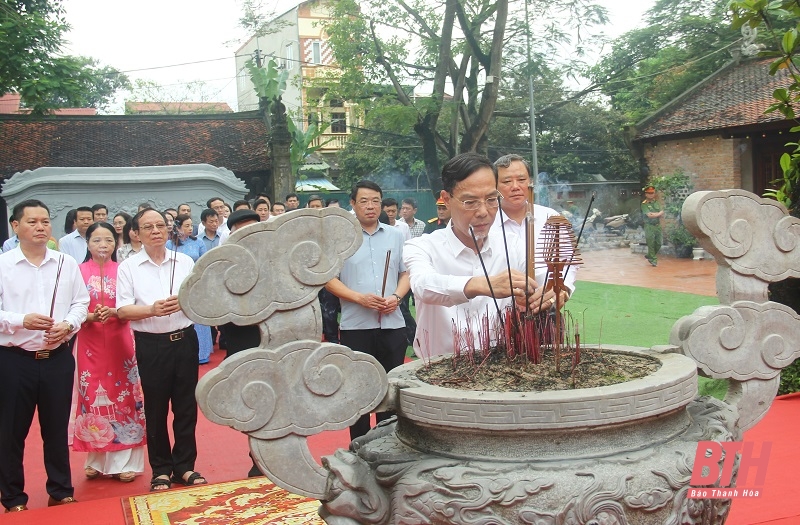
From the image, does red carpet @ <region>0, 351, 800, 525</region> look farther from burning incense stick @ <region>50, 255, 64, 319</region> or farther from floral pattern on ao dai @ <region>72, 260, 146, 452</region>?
burning incense stick @ <region>50, 255, 64, 319</region>

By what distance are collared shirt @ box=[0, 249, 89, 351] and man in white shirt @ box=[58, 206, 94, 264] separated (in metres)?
2.84

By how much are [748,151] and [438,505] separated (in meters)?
16.1

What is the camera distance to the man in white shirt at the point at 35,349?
12.7ft

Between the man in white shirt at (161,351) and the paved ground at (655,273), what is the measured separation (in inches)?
318

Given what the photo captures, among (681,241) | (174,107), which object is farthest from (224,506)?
(174,107)

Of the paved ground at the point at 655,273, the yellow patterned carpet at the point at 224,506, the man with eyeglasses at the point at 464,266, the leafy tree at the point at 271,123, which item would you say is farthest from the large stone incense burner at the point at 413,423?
the leafy tree at the point at 271,123

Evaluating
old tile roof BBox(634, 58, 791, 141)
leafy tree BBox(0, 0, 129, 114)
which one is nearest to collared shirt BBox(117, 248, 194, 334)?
leafy tree BBox(0, 0, 129, 114)

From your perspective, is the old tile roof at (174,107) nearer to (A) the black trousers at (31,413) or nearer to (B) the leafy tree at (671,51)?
(B) the leafy tree at (671,51)

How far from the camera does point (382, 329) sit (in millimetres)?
4270

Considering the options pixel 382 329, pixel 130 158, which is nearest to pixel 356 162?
pixel 130 158

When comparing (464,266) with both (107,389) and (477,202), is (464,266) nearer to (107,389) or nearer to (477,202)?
(477,202)

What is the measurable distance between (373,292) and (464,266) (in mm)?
1541

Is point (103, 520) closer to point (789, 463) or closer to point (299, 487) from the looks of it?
point (299, 487)

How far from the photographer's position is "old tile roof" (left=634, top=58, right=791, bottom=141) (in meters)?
15.8
